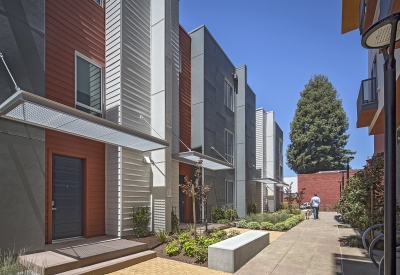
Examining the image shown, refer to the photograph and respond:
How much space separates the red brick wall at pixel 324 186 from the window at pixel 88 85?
Answer: 2536 centimetres

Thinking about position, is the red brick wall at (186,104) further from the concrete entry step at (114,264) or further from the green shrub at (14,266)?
the green shrub at (14,266)

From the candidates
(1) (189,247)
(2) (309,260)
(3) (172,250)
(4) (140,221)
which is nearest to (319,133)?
(2) (309,260)

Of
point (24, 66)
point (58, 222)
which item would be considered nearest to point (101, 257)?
point (58, 222)

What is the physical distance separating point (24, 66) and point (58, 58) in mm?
1594

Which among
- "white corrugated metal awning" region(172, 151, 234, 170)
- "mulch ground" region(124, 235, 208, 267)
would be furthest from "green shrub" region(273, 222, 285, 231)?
"mulch ground" region(124, 235, 208, 267)

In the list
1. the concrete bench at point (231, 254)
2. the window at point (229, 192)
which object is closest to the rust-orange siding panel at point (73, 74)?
the concrete bench at point (231, 254)

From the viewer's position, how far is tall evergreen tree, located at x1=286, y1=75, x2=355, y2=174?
33.7 metres

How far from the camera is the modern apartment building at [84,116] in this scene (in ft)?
19.1

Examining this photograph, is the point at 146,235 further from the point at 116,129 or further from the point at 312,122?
the point at 312,122

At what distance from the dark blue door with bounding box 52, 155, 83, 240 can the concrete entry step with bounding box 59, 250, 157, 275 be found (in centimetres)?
207

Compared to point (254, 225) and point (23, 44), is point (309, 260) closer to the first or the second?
point (254, 225)

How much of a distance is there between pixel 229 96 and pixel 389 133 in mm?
15607

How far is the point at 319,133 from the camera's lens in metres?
33.9

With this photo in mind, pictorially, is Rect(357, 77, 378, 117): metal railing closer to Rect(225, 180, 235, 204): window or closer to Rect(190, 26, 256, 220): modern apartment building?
Rect(190, 26, 256, 220): modern apartment building
